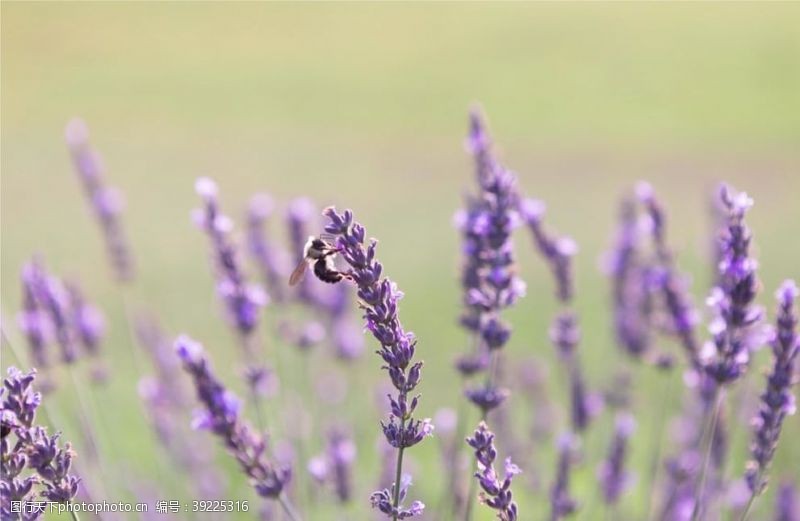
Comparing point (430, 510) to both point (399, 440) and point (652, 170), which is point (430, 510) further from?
point (652, 170)

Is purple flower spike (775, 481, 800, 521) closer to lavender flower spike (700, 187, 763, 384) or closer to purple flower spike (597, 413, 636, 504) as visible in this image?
purple flower spike (597, 413, 636, 504)

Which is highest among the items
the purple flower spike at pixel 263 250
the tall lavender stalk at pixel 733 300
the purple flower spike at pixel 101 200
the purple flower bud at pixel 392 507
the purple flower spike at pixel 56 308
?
the purple flower spike at pixel 101 200

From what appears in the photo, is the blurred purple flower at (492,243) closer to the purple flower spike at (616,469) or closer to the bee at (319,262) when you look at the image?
the bee at (319,262)

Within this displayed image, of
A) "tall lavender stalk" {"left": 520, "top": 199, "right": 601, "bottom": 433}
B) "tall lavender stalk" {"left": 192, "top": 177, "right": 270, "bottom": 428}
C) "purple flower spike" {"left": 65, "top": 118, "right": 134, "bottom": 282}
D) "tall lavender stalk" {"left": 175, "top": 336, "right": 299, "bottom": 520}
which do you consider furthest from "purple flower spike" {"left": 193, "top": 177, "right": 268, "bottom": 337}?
"purple flower spike" {"left": 65, "top": 118, "right": 134, "bottom": 282}

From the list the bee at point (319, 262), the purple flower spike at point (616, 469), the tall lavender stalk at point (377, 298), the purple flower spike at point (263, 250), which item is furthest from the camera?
the purple flower spike at point (263, 250)

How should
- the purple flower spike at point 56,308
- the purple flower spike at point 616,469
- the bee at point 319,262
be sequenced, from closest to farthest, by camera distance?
the bee at point 319,262 < the purple flower spike at point 56,308 < the purple flower spike at point 616,469

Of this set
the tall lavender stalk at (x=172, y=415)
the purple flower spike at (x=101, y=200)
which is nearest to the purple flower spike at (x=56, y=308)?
the tall lavender stalk at (x=172, y=415)

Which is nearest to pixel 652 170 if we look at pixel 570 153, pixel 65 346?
pixel 570 153
